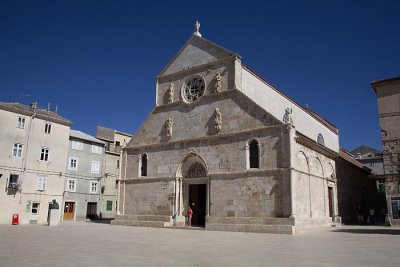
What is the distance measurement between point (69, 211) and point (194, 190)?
1863 centimetres

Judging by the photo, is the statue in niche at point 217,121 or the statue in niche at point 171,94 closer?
the statue in niche at point 217,121

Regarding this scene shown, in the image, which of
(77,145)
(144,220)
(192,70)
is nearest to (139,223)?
(144,220)

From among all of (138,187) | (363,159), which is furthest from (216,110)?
(363,159)

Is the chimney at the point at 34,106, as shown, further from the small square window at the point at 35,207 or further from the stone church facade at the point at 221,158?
the stone church facade at the point at 221,158

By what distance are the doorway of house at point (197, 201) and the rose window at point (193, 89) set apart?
646cm

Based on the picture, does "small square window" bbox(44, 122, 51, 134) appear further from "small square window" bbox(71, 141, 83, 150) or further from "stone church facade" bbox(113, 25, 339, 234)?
"stone church facade" bbox(113, 25, 339, 234)

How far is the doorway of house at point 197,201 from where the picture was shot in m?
25.4

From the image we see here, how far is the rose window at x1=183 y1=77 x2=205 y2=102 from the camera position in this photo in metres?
25.8

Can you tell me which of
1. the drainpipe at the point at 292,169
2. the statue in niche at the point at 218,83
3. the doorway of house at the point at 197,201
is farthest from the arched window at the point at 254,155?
the doorway of house at the point at 197,201

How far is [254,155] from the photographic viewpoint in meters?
21.9

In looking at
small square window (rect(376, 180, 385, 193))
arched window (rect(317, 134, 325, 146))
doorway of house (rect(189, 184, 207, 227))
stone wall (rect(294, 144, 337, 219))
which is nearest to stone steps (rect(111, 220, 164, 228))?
doorway of house (rect(189, 184, 207, 227))

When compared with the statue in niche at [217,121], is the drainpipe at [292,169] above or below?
below

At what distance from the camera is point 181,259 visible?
8828 millimetres

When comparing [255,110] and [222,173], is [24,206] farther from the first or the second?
[255,110]
